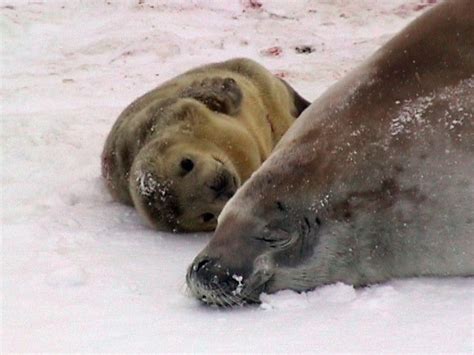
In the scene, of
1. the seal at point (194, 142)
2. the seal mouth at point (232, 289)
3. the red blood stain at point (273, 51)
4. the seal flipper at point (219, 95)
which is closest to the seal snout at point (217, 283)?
the seal mouth at point (232, 289)

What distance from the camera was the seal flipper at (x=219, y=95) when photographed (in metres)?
5.01

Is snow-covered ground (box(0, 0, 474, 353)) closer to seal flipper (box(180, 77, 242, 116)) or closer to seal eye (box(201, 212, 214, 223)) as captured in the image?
seal eye (box(201, 212, 214, 223))

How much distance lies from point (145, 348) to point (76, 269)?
0.92 meters

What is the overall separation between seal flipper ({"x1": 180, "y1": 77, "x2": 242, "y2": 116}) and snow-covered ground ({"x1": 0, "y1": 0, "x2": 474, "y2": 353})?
0.77m

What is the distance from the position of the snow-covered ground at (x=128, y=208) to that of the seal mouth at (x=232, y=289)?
0.04m

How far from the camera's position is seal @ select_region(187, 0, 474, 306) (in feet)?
9.67

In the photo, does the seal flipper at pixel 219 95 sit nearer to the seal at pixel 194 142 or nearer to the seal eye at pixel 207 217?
the seal at pixel 194 142

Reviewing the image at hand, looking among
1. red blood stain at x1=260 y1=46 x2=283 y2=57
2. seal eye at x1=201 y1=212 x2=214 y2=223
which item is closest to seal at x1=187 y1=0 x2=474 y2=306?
seal eye at x1=201 y1=212 x2=214 y2=223

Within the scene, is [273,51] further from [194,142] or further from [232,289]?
[232,289]

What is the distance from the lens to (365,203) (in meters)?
2.97

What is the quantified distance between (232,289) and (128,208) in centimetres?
190

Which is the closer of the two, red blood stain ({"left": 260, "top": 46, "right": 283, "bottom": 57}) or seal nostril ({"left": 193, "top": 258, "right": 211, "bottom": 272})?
seal nostril ({"left": 193, "top": 258, "right": 211, "bottom": 272})

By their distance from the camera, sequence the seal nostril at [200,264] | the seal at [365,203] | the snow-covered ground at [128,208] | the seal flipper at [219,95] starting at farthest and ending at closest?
the seal flipper at [219,95] → the seal nostril at [200,264] → the seal at [365,203] → the snow-covered ground at [128,208]

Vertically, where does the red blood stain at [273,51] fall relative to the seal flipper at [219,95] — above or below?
below
